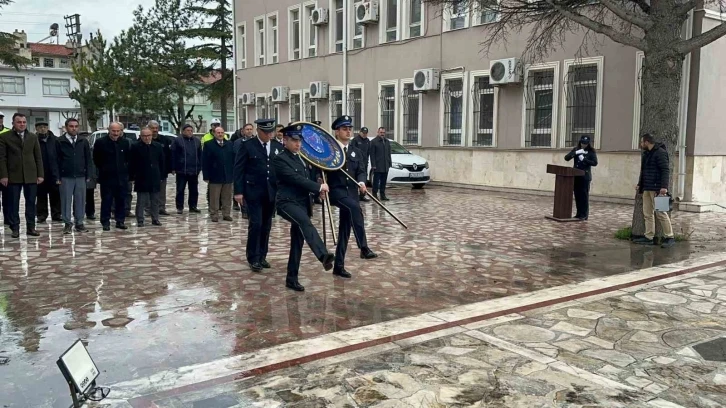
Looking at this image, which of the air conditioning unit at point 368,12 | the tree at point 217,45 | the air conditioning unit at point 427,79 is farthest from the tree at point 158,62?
the air conditioning unit at point 427,79

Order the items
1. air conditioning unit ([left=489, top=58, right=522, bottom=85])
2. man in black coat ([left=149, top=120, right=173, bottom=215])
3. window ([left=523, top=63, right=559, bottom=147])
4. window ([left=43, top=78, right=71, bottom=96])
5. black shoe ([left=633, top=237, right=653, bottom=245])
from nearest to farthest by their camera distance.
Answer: black shoe ([left=633, top=237, right=653, bottom=245]) → man in black coat ([left=149, top=120, right=173, bottom=215]) → window ([left=523, top=63, right=559, bottom=147]) → air conditioning unit ([left=489, top=58, right=522, bottom=85]) → window ([left=43, top=78, right=71, bottom=96])

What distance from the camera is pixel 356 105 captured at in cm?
2489

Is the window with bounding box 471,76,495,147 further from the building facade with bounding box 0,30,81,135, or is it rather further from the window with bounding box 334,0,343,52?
the building facade with bounding box 0,30,81,135

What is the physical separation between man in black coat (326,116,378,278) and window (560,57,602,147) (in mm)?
10115

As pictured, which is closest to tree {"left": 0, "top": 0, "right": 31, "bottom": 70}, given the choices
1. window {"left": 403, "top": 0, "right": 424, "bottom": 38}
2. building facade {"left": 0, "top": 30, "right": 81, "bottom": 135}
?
window {"left": 403, "top": 0, "right": 424, "bottom": 38}

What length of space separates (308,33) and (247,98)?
6.59 metres

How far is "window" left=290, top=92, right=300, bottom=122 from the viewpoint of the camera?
28562 mm

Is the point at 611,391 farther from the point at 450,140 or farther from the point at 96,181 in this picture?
the point at 450,140

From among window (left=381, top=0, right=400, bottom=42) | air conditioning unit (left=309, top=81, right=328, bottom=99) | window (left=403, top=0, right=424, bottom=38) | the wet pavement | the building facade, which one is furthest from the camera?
the building facade

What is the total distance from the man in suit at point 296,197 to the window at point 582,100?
11465mm

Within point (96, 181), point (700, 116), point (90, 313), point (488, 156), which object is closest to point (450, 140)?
point (488, 156)

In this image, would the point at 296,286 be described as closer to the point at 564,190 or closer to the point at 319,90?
the point at 564,190

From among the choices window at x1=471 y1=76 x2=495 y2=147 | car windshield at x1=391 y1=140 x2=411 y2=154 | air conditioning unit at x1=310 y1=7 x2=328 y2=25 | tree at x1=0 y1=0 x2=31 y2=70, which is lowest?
car windshield at x1=391 y1=140 x2=411 y2=154

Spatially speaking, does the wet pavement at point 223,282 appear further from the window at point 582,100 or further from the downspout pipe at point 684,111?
the window at point 582,100
